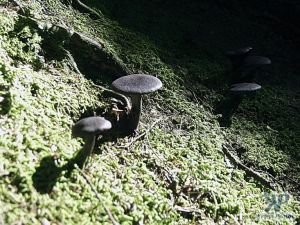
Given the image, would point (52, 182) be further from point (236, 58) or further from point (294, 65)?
point (294, 65)

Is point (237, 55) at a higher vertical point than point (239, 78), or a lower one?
higher

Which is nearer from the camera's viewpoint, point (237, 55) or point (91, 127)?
point (91, 127)

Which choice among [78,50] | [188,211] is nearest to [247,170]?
[188,211]

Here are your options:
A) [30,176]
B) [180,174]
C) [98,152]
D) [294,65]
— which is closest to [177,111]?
[180,174]

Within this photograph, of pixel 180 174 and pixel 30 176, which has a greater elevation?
pixel 30 176

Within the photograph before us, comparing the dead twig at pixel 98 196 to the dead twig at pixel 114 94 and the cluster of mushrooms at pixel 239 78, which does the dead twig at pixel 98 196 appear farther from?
the cluster of mushrooms at pixel 239 78

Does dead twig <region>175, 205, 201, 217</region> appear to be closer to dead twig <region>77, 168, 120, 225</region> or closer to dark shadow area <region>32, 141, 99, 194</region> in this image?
dead twig <region>77, 168, 120, 225</region>

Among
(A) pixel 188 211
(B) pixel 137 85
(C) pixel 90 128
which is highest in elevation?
(B) pixel 137 85

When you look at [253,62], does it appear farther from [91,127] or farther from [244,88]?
[91,127]
